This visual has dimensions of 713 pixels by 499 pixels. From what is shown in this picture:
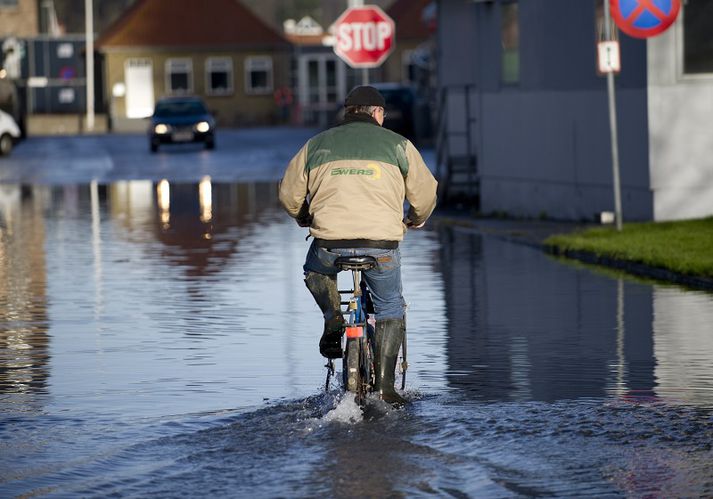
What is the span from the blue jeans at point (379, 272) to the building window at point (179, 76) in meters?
72.8

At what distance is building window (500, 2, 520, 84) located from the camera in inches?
1030

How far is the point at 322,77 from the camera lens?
87125 millimetres

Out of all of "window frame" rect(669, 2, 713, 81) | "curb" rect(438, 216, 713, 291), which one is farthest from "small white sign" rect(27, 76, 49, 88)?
"window frame" rect(669, 2, 713, 81)

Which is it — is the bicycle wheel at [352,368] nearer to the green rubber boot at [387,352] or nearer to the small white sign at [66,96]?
the green rubber boot at [387,352]

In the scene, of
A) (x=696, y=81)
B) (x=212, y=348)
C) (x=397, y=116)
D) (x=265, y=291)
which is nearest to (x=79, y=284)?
(x=265, y=291)

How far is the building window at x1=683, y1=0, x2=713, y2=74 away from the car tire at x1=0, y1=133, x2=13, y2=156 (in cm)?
3116

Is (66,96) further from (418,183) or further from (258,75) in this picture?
(418,183)

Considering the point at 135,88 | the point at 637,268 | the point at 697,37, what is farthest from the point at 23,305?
the point at 135,88

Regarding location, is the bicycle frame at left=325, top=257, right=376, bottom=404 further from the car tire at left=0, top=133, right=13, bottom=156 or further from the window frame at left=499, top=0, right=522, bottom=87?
the car tire at left=0, top=133, right=13, bottom=156

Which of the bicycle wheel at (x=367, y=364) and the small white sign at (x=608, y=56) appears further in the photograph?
the small white sign at (x=608, y=56)

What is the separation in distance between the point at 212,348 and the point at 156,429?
11.3ft

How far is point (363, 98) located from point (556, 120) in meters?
15.1

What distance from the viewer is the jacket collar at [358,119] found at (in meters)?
9.91

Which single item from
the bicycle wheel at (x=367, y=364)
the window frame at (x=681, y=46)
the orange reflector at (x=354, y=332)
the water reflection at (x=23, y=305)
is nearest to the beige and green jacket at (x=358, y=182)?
the orange reflector at (x=354, y=332)
